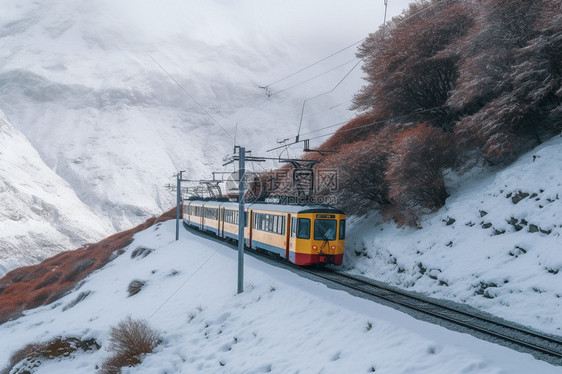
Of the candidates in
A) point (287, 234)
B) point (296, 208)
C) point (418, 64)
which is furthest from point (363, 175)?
point (418, 64)

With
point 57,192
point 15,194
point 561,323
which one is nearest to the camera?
point 561,323

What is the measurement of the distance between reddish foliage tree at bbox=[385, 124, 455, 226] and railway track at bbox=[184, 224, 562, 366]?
4238 millimetres

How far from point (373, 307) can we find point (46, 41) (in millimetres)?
229904

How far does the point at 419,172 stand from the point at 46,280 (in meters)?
36.5

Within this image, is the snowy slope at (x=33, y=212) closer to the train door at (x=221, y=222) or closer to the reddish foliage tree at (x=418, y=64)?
the train door at (x=221, y=222)

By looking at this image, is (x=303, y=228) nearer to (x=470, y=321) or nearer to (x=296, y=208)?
(x=296, y=208)

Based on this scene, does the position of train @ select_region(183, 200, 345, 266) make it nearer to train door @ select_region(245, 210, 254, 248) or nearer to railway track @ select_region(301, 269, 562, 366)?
train door @ select_region(245, 210, 254, 248)

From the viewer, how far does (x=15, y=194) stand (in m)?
97.6

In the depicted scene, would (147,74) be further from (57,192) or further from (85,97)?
(57,192)

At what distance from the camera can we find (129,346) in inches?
494

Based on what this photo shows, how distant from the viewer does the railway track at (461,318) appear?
8141 millimetres

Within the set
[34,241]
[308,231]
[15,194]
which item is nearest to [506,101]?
[308,231]

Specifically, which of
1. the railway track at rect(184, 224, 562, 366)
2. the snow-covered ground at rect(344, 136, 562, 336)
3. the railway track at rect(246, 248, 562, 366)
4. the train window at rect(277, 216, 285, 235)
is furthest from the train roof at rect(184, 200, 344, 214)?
the railway track at rect(246, 248, 562, 366)

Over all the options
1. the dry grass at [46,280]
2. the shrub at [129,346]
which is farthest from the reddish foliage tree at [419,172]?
the dry grass at [46,280]
